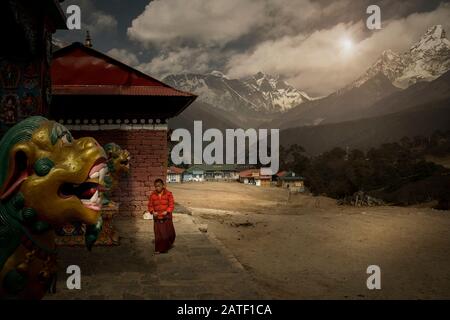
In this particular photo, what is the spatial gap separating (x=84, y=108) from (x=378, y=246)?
9.45m

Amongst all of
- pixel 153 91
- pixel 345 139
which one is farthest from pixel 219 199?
pixel 345 139

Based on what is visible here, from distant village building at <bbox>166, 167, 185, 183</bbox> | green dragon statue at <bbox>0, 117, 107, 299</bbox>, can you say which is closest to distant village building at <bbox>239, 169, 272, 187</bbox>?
distant village building at <bbox>166, 167, 185, 183</bbox>

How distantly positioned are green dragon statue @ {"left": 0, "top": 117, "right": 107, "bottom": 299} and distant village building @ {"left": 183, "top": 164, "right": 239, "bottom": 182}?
59812mm

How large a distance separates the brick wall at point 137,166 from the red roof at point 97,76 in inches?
52.1

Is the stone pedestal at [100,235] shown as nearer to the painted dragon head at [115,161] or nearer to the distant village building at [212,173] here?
the painted dragon head at [115,161]

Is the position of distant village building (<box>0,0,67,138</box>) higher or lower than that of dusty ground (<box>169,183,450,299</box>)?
higher

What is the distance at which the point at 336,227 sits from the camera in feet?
42.7

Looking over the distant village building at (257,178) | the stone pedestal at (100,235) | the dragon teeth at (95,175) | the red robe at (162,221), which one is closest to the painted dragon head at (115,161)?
the stone pedestal at (100,235)

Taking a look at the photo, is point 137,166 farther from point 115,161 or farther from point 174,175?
point 174,175

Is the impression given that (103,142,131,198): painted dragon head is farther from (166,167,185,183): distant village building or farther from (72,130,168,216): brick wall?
(166,167,185,183): distant village building

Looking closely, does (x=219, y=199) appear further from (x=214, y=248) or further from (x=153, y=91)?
(x=214, y=248)

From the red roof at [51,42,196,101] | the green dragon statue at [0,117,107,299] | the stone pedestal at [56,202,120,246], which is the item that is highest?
the red roof at [51,42,196,101]

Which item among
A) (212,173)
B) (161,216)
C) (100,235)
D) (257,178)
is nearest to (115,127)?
(100,235)

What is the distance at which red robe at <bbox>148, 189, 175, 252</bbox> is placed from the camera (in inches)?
280
